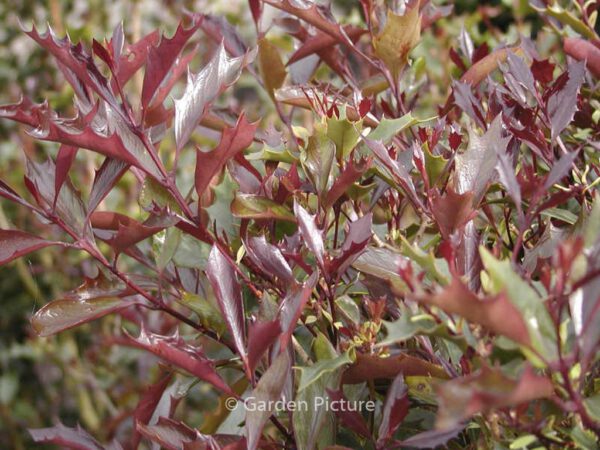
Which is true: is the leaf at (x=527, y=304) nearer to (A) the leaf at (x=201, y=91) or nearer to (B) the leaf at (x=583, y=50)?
(A) the leaf at (x=201, y=91)

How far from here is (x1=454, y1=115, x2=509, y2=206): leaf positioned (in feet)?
2.86

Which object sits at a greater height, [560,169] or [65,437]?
[560,169]

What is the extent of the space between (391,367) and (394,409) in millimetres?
61

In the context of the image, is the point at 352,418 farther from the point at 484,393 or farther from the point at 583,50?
the point at 583,50

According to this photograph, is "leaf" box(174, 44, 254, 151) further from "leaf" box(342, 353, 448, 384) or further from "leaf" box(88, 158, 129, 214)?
"leaf" box(342, 353, 448, 384)

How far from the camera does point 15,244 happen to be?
3.11 ft

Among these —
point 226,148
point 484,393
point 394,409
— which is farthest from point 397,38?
point 484,393

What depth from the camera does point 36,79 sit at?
11.7ft

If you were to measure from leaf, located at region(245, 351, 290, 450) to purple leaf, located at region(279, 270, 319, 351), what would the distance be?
0.08 ft

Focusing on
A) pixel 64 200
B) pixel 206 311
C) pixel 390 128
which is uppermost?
pixel 390 128

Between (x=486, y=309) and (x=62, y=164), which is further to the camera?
(x=62, y=164)

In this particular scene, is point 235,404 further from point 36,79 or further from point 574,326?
point 36,79

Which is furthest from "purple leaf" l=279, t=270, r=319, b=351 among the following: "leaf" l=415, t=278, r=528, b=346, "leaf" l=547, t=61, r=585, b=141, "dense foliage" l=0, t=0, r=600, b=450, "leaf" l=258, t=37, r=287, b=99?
"leaf" l=258, t=37, r=287, b=99

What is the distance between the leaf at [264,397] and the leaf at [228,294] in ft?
0.20
